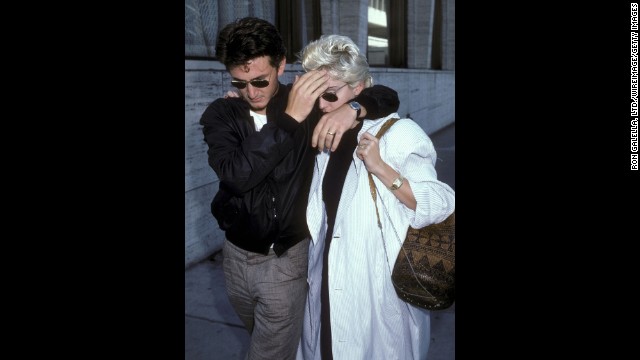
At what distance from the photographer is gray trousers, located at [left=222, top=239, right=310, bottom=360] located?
201 centimetres

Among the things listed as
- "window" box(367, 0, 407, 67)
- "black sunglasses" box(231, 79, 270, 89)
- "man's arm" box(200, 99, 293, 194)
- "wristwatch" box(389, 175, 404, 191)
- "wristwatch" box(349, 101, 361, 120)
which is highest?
"window" box(367, 0, 407, 67)

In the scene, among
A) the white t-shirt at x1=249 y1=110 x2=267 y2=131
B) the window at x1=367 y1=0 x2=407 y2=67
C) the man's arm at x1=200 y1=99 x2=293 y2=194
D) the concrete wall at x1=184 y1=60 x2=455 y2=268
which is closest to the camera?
the man's arm at x1=200 y1=99 x2=293 y2=194

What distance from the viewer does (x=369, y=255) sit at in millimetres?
2059

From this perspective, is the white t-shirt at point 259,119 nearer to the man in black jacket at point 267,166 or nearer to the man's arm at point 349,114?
the man in black jacket at point 267,166

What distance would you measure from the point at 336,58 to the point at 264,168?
24.2 inches

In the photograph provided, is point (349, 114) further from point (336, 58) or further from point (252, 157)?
point (252, 157)

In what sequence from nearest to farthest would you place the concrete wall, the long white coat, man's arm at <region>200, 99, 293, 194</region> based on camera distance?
man's arm at <region>200, 99, 293, 194</region>
the long white coat
the concrete wall

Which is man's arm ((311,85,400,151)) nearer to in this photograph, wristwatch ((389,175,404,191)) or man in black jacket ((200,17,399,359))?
man in black jacket ((200,17,399,359))

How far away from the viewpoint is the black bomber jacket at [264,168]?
1764 mm

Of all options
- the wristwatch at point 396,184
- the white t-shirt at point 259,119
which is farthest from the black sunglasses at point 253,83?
the wristwatch at point 396,184

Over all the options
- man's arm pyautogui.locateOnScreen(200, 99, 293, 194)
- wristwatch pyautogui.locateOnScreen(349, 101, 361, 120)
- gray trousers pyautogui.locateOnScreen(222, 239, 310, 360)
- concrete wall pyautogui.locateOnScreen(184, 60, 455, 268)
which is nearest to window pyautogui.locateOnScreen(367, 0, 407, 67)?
concrete wall pyautogui.locateOnScreen(184, 60, 455, 268)

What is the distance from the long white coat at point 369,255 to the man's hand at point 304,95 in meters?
0.39
